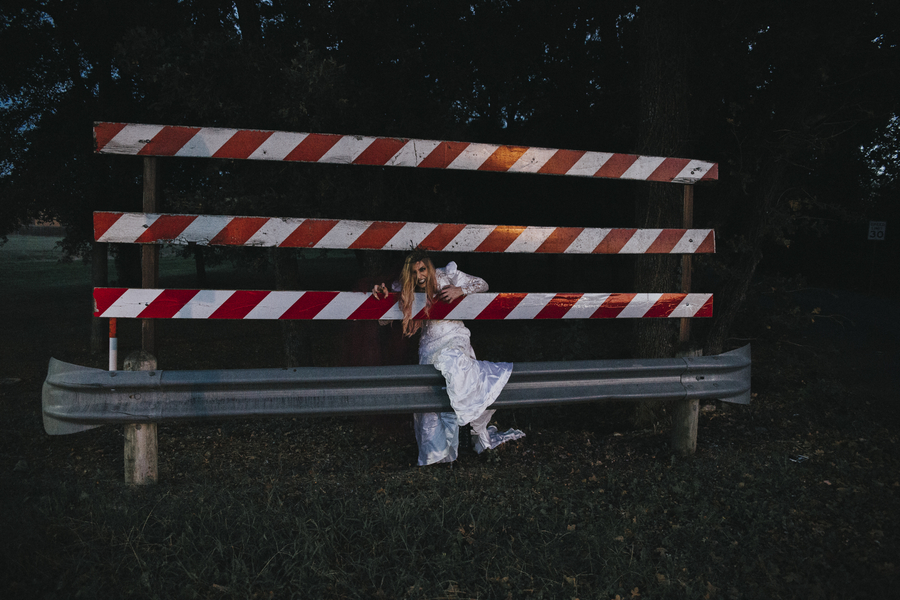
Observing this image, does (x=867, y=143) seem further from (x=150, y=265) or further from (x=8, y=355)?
(x=8, y=355)

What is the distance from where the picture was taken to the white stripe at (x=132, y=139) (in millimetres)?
3295

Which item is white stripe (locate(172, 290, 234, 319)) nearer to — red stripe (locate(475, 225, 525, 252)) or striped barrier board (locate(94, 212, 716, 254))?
striped barrier board (locate(94, 212, 716, 254))

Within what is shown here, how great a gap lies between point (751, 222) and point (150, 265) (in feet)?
18.6

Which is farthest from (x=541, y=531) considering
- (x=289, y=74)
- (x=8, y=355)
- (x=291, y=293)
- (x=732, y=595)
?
(x=8, y=355)

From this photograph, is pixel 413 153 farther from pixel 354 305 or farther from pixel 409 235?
pixel 354 305

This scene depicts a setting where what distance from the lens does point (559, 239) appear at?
385 centimetres

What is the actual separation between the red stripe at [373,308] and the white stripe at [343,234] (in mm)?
384

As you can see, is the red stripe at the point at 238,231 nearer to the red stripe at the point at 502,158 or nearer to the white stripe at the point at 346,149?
the white stripe at the point at 346,149

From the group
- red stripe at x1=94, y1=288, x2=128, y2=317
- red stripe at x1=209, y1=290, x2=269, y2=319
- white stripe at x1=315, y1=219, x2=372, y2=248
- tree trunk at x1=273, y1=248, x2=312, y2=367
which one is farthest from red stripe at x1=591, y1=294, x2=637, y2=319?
tree trunk at x1=273, y1=248, x2=312, y2=367

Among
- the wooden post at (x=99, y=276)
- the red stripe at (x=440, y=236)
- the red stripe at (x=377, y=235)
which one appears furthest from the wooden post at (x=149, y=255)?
the wooden post at (x=99, y=276)

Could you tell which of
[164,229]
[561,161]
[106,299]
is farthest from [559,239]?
[106,299]

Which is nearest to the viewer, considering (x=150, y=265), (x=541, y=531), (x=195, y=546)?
(x=195, y=546)

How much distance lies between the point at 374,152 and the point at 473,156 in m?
0.64

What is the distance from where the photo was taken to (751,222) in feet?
19.9
